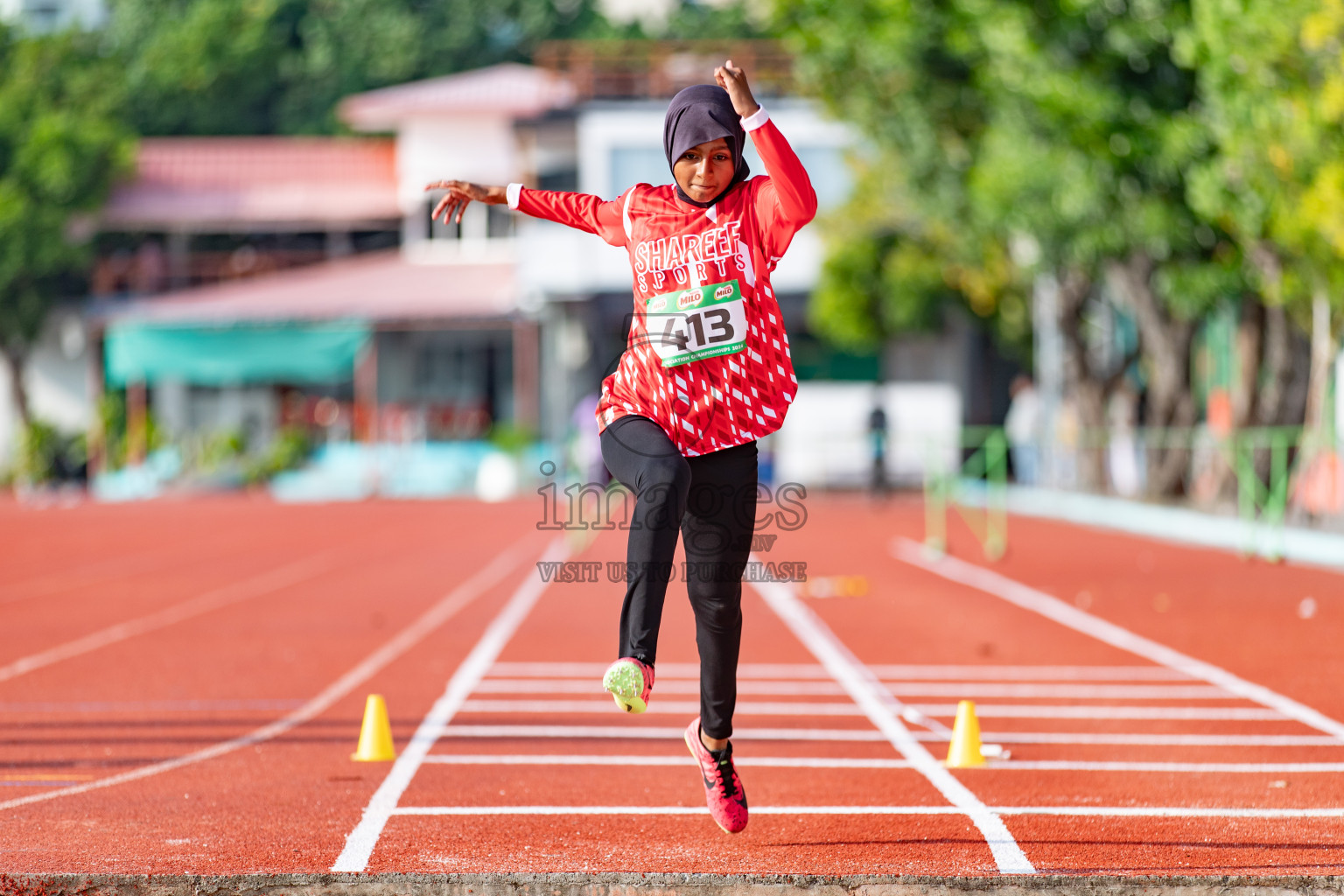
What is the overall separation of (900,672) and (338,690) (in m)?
3.39

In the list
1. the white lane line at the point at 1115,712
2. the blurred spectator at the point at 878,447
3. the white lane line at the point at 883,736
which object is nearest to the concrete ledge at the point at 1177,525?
the blurred spectator at the point at 878,447

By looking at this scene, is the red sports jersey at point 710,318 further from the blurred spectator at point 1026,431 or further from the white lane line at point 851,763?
the blurred spectator at point 1026,431

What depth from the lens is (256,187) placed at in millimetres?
44531

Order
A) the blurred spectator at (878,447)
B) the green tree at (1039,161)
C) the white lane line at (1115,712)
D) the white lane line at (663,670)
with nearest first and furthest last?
1. the white lane line at (1115,712)
2. the white lane line at (663,670)
3. the green tree at (1039,161)
4. the blurred spectator at (878,447)

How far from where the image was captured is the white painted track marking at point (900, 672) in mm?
10133

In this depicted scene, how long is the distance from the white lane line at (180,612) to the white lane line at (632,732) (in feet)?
12.3

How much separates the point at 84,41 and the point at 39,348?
43.4 ft

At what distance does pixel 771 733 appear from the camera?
8.05 m

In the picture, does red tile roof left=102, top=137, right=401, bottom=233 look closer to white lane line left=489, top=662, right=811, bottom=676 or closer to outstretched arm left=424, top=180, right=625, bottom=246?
white lane line left=489, top=662, right=811, bottom=676

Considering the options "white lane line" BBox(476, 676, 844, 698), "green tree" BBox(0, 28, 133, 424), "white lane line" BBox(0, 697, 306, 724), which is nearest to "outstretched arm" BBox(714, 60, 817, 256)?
"white lane line" BBox(476, 676, 844, 698)

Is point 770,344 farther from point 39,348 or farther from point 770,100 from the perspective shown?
point 39,348

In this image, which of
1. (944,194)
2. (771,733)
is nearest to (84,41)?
(944,194)

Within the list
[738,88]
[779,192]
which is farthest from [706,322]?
[738,88]

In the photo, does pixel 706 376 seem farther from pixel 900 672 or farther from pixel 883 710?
pixel 900 672
